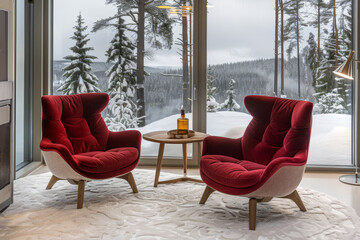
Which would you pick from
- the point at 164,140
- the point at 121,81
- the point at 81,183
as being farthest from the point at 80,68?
the point at 81,183

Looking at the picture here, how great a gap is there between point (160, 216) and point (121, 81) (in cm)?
226

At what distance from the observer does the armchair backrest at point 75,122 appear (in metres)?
3.58

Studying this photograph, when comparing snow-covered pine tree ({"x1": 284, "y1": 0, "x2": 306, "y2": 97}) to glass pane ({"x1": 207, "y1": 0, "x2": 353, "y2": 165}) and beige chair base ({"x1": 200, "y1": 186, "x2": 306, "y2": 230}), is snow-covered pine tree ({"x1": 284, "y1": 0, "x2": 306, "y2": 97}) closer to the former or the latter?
glass pane ({"x1": 207, "y1": 0, "x2": 353, "y2": 165})

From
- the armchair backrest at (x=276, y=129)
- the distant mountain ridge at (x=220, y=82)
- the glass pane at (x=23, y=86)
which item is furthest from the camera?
the distant mountain ridge at (x=220, y=82)

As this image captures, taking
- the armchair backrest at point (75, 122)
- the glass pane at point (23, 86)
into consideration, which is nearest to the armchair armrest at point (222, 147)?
the armchair backrest at point (75, 122)

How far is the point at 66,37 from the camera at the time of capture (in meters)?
4.90

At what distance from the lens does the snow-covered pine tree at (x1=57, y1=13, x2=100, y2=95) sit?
4.88 meters

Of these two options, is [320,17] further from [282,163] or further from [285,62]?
[282,163]

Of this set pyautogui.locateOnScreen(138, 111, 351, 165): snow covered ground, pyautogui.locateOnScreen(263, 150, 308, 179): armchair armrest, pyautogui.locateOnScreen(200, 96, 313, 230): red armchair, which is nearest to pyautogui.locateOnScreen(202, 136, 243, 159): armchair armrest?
pyautogui.locateOnScreen(200, 96, 313, 230): red armchair

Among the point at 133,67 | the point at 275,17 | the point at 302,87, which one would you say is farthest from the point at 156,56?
the point at 302,87

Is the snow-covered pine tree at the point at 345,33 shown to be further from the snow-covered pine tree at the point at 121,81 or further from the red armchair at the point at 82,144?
the red armchair at the point at 82,144

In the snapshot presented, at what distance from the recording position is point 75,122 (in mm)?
3844

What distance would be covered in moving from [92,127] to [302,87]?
2.50 metres

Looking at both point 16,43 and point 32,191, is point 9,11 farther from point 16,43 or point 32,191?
point 32,191
